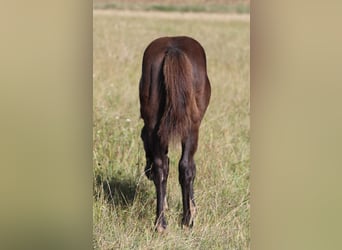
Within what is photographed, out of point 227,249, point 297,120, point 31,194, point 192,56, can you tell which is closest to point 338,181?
point 297,120

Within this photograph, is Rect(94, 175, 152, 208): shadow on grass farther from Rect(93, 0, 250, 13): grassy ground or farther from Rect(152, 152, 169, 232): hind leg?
Rect(93, 0, 250, 13): grassy ground

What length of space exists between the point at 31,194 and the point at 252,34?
1225 mm

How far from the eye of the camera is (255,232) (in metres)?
3.20

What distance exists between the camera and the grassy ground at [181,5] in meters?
3.17

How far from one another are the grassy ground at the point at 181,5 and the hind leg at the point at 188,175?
0.57 meters

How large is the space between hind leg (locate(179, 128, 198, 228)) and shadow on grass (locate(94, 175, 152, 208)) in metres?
0.19

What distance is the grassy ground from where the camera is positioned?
10.4ft

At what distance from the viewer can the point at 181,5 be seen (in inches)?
126

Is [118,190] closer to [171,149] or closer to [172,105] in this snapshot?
[171,149]

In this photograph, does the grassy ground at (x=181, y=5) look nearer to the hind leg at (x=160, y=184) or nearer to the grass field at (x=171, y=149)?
the grass field at (x=171, y=149)

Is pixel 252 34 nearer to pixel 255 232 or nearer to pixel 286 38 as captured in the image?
pixel 286 38

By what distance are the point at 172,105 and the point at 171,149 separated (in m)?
0.21

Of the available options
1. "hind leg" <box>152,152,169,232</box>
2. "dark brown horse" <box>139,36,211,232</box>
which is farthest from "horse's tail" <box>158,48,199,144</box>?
"hind leg" <box>152,152,169,232</box>

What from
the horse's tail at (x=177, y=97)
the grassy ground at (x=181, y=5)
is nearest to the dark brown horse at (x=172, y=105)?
the horse's tail at (x=177, y=97)
